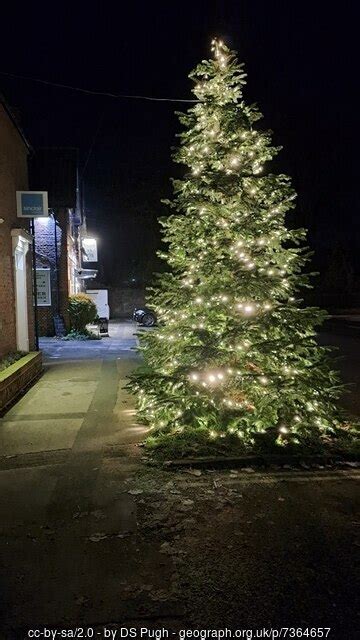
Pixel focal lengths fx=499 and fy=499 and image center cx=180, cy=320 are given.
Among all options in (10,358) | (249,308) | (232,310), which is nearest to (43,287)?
(10,358)

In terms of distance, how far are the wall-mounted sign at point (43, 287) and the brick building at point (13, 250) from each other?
9059 mm

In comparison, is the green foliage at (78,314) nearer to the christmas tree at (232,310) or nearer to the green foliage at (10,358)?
the green foliage at (10,358)

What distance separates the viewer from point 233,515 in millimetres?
4906

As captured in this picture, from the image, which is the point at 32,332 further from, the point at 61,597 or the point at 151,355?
the point at 61,597

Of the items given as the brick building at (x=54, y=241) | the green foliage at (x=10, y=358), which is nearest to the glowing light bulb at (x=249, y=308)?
A: the green foliage at (x=10, y=358)

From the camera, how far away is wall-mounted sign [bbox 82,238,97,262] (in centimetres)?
3150

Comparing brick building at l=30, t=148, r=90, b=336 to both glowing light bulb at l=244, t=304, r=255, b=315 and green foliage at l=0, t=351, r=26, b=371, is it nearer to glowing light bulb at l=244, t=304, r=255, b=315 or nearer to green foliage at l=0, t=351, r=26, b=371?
green foliage at l=0, t=351, r=26, b=371

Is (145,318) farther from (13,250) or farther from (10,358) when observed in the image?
(10,358)

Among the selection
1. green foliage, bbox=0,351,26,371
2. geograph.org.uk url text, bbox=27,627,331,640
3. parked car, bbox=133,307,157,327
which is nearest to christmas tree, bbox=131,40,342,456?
geograph.org.uk url text, bbox=27,627,331,640

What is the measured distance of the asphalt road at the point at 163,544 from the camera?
3428 millimetres

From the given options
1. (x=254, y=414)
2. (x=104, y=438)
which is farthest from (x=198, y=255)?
(x=104, y=438)

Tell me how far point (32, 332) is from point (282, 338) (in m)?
9.74

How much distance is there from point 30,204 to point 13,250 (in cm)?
144

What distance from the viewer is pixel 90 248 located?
31516 mm
